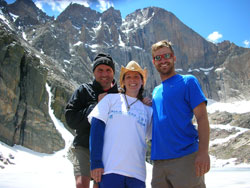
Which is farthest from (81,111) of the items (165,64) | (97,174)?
(165,64)

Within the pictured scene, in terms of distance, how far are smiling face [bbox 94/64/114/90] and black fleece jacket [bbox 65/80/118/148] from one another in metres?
0.14

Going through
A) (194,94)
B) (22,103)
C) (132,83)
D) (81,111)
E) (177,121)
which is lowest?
(177,121)

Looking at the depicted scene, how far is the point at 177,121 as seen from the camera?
3.04 metres

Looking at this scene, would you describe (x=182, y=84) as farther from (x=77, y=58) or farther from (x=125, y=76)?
(x=77, y=58)

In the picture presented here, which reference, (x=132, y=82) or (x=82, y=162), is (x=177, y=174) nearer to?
(x=132, y=82)

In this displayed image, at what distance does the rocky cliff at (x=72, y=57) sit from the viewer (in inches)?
1102

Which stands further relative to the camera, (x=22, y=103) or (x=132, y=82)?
(x=22, y=103)

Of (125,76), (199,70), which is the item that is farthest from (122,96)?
(199,70)

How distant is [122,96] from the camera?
10.8 ft

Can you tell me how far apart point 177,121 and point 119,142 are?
774 millimetres

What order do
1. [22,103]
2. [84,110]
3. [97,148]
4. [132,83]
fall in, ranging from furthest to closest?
[22,103] → [84,110] → [132,83] → [97,148]

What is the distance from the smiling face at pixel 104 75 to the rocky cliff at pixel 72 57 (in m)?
23.7

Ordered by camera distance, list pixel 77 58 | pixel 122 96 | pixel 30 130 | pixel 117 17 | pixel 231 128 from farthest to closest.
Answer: pixel 117 17
pixel 231 128
pixel 77 58
pixel 30 130
pixel 122 96

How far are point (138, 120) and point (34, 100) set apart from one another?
31.1 m
